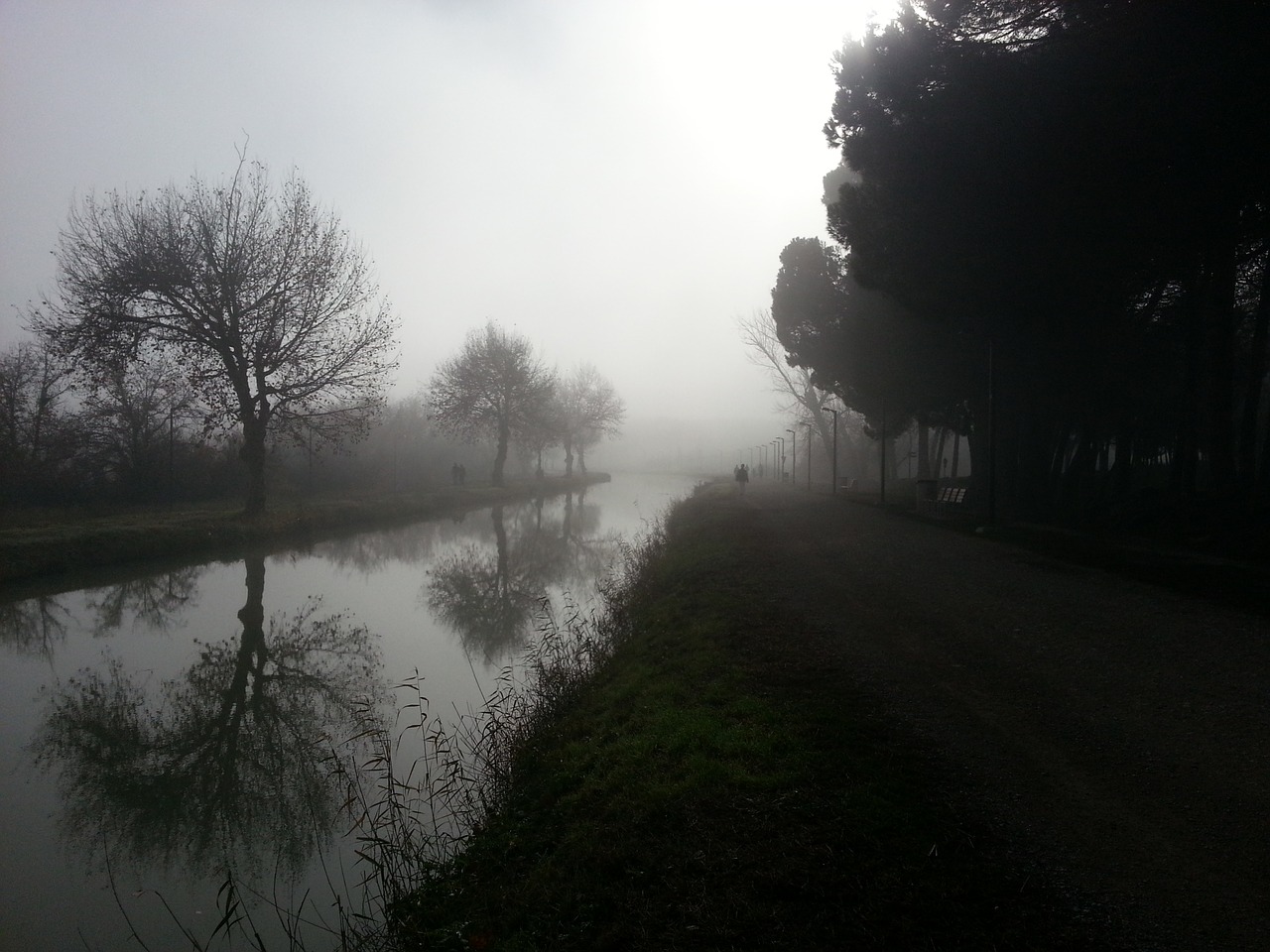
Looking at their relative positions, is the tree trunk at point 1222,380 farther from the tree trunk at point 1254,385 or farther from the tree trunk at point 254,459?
the tree trunk at point 254,459

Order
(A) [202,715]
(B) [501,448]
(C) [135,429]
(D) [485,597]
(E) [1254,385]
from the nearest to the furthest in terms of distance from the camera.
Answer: (A) [202,715] → (D) [485,597] → (E) [1254,385] → (C) [135,429] → (B) [501,448]

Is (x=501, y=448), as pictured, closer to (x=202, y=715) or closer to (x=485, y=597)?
(x=485, y=597)

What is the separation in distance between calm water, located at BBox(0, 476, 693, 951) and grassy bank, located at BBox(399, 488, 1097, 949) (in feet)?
4.95

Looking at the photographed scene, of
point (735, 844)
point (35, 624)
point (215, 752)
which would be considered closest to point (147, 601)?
point (35, 624)

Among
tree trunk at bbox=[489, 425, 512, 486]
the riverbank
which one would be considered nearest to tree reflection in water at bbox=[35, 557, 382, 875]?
the riverbank

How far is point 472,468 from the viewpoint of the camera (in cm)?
5966

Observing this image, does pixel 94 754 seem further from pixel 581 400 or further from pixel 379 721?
pixel 581 400

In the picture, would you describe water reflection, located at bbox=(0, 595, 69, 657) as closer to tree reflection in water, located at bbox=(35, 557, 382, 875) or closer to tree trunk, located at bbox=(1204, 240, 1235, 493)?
tree reflection in water, located at bbox=(35, 557, 382, 875)

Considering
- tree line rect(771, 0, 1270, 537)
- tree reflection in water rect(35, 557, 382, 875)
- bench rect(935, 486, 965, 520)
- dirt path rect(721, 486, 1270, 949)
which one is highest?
tree line rect(771, 0, 1270, 537)

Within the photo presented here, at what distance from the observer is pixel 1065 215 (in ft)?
45.2

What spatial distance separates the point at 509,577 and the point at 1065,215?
45.8 ft

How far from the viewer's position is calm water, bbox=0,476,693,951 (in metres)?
4.87

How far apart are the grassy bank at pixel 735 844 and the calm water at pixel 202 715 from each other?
59.4 inches

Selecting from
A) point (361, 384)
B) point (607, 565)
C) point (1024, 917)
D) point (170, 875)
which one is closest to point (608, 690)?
point (170, 875)
